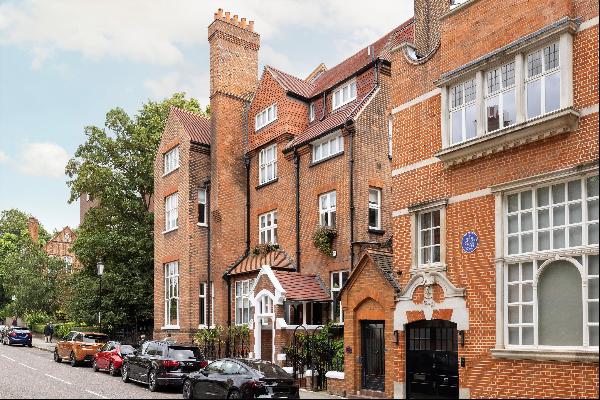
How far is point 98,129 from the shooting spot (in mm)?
42938

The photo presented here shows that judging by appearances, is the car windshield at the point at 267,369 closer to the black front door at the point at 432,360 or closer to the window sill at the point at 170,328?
the black front door at the point at 432,360

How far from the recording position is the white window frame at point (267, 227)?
29.7m

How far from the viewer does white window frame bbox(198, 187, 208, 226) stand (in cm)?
3225

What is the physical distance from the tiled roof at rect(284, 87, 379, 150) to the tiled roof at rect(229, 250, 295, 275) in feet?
14.6

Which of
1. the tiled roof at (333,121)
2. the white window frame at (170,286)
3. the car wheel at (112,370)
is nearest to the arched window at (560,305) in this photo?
the tiled roof at (333,121)

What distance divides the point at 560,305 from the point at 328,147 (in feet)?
44.6

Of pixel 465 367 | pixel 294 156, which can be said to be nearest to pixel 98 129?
pixel 294 156

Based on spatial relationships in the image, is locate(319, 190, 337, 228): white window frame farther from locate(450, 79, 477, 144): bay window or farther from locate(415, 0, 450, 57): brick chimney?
locate(450, 79, 477, 144): bay window

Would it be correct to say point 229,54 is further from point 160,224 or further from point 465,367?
point 465,367

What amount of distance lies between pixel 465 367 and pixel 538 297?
268 cm

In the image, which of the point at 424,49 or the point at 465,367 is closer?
the point at 465,367

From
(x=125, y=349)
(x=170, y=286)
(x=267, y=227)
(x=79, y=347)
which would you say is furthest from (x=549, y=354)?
(x=170, y=286)

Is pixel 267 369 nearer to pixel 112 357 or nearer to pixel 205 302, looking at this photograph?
pixel 112 357

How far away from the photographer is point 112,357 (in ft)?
86.6
